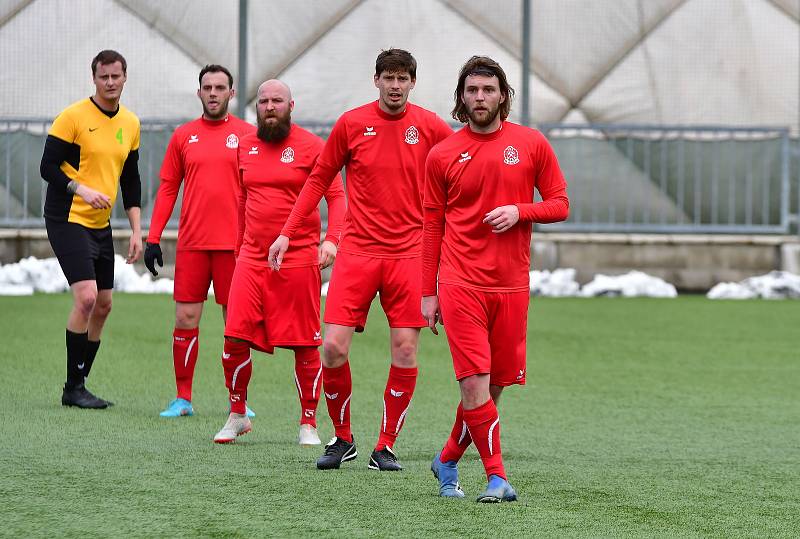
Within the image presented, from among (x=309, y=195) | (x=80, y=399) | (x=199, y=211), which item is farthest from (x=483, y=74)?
(x=80, y=399)

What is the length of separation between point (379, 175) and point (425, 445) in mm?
1577

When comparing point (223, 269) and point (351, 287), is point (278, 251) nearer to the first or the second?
point (351, 287)

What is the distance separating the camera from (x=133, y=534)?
516 centimetres

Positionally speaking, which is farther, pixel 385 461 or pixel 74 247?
pixel 74 247

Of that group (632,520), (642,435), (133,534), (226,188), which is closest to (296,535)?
(133,534)

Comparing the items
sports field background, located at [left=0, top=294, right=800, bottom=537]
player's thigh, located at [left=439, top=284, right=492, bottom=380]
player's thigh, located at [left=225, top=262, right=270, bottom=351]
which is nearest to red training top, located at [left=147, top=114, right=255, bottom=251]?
sports field background, located at [left=0, top=294, right=800, bottom=537]

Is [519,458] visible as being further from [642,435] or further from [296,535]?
[296,535]

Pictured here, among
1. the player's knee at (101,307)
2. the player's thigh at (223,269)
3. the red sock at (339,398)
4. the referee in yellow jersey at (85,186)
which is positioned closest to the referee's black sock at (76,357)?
the referee in yellow jersey at (85,186)

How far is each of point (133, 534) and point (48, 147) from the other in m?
4.08

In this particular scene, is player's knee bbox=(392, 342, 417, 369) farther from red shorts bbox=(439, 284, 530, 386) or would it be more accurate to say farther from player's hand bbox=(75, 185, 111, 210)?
player's hand bbox=(75, 185, 111, 210)

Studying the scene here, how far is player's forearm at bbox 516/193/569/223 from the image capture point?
5.82 m

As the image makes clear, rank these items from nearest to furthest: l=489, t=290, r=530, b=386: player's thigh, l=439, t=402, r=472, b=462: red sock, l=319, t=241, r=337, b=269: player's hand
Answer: l=489, t=290, r=530, b=386: player's thigh → l=439, t=402, r=472, b=462: red sock → l=319, t=241, r=337, b=269: player's hand

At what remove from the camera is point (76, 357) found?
29.3 feet

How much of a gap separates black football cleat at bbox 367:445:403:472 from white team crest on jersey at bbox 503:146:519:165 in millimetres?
1575
